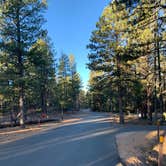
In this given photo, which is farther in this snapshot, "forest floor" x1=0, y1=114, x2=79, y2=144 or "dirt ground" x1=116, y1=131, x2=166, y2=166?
"forest floor" x1=0, y1=114, x2=79, y2=144

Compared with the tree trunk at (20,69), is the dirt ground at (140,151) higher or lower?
lower

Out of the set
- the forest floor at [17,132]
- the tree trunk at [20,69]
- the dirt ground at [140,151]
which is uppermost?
the tree trunk at [20,69]

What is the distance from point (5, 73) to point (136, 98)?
16.0 metres

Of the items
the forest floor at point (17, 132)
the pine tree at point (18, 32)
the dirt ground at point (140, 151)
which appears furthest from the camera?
the pine tree at point (18, 32)

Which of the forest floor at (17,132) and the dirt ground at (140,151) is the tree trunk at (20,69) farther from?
the dirt ground at (140,151)

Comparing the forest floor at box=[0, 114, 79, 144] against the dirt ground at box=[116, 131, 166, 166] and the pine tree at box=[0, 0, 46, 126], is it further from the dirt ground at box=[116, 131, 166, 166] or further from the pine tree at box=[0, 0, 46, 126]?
the dirt ground at box=[116, 131, 166, 166]

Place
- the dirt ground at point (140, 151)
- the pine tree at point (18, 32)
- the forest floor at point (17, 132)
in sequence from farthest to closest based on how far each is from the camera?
the pine tree at point (18, 32) < the forest floor at point (17, 132) < the dirt ground at point (140, 151)

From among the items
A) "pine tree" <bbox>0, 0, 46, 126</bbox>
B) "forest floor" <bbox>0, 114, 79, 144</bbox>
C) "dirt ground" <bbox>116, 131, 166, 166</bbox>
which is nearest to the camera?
"dirt ground" <bbox>116, 131, 166, 166</bbox>

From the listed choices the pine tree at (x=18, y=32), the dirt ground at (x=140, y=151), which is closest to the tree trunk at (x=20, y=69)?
the pine tree at (x=18, y=32)

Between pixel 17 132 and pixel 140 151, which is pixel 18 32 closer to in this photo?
pixel 17 132

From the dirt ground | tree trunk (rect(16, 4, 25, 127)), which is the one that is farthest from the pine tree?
the dirt ground

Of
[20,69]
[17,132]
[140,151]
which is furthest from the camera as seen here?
[20,69]

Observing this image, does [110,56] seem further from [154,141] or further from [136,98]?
[154,141]

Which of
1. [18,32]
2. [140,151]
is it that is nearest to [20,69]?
[18,32]
